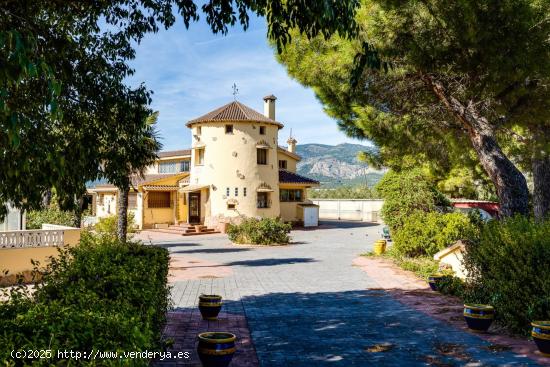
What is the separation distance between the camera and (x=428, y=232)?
58.8ft

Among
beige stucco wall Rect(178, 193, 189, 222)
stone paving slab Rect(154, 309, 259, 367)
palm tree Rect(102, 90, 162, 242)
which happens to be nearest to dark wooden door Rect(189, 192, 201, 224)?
beige stucco wall Rect(178, 193, 189, 222)

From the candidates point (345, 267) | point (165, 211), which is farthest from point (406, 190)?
point (165, 211)

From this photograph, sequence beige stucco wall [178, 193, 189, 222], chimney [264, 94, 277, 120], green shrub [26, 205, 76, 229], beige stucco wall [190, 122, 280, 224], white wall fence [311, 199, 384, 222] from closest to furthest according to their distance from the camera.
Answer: green shrub [26, 205, 76, 229], beige stucco wall [190, 122, 280, 224], beige stucco wall [178, 193, 189, 222], chimney [264, 94, 277, 120], white wall fence [311, 199, 384, 222]

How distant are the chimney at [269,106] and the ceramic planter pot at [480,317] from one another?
106 feet

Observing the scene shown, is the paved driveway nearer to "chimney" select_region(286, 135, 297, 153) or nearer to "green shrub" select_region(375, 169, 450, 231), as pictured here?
"green shrub" select_region(375, 169, 450, 231)

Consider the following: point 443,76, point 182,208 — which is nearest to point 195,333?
point 443,76

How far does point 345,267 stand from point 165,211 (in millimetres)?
23266

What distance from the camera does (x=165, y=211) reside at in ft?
123

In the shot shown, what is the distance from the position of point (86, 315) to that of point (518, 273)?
768 cm

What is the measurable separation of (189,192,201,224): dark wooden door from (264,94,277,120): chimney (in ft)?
30.2

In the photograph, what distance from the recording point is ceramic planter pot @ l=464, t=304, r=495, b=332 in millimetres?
8422

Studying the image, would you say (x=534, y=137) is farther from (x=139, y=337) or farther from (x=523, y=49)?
(x=139, y=337)

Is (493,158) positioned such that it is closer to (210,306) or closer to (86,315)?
(210,306)

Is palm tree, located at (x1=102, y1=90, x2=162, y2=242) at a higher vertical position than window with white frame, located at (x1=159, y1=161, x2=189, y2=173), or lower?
lower
